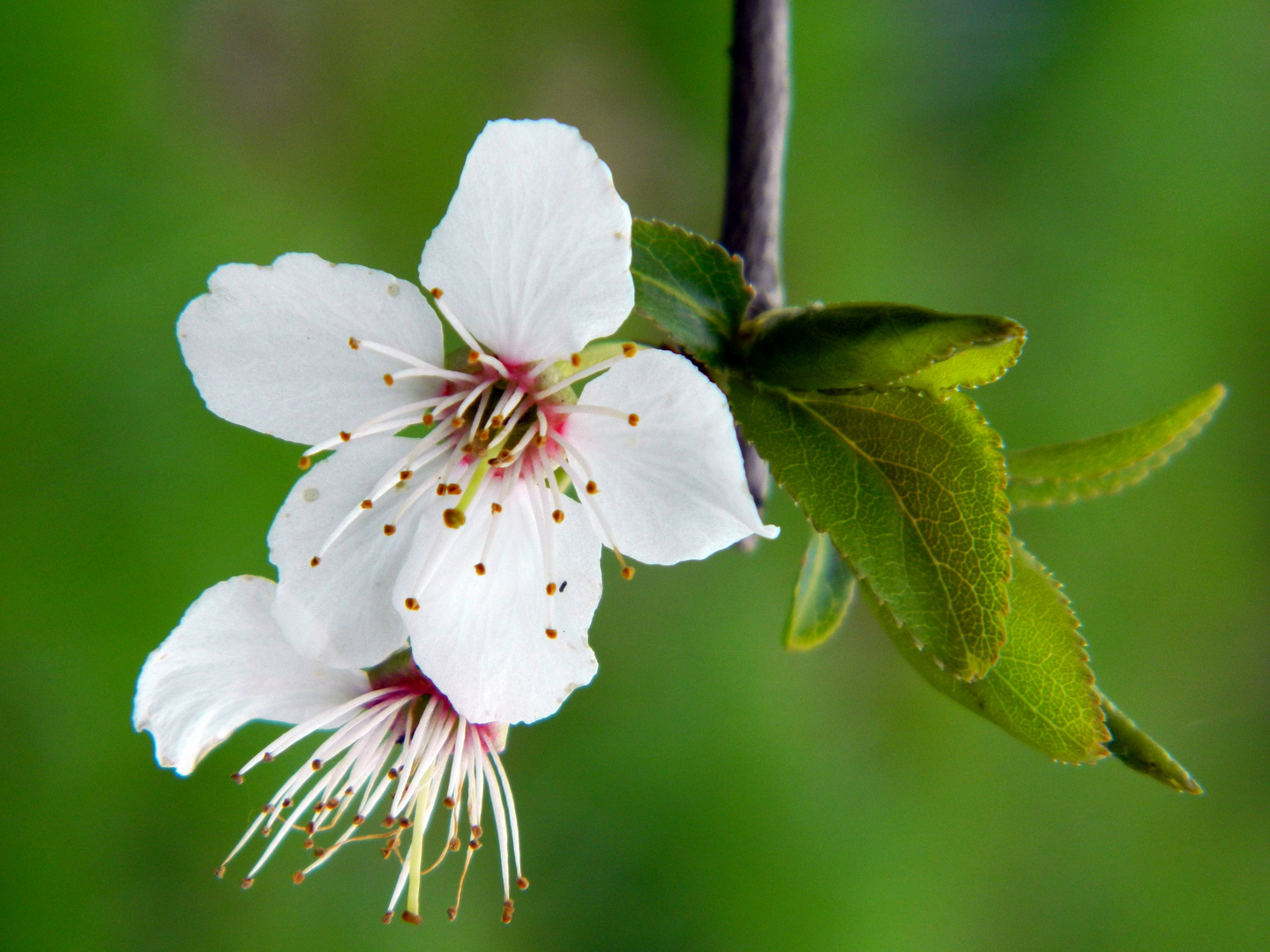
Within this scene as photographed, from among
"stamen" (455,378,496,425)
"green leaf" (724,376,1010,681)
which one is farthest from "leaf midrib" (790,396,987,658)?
"stamen" (455,378,496,425)

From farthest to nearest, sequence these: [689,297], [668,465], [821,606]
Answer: [821,606]
[689,297]
[668,465]

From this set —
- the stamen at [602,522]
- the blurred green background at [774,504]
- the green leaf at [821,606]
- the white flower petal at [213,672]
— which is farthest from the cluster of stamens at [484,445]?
the blurred green background at [774,504]

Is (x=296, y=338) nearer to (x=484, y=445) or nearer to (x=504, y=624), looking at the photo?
(x=484, y=445)

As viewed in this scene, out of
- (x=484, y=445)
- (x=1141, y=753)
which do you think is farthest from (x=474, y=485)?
(x=1141, y=753)

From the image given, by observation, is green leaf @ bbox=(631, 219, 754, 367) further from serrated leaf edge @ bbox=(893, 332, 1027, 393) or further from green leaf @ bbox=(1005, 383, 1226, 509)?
green leaf @ bbox=(1005, 383, 1226, 509)

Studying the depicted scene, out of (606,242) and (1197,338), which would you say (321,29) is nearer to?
(606,242)

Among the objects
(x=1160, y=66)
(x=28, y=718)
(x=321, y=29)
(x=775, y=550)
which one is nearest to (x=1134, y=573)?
(x=775, y=550)
